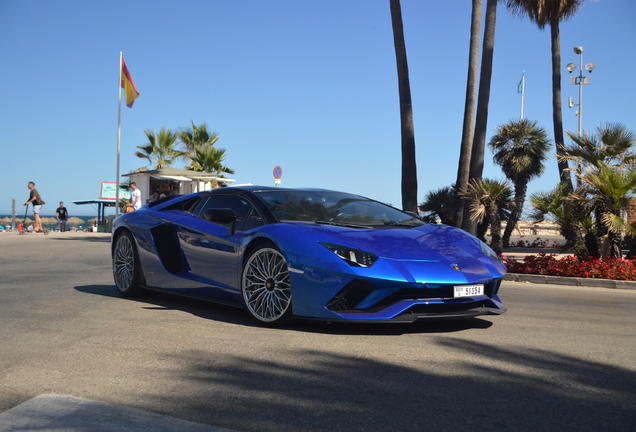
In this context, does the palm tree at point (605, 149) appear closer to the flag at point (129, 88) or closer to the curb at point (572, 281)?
the curb at point (572, 281)

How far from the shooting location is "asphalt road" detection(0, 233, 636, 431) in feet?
8.91

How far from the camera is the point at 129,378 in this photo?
10.9ft

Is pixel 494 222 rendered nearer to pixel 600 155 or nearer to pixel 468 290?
pixel 600 155

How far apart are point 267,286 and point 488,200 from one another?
449 inches

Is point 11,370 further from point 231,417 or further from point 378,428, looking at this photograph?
point 378,428

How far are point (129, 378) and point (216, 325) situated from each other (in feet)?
5.47

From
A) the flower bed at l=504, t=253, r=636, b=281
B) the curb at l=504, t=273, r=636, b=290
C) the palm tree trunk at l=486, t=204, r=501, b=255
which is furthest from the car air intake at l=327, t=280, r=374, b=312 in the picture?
the palm tree trunk at l=486, t=204, r=501, b=255

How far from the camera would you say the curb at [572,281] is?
8930 mm

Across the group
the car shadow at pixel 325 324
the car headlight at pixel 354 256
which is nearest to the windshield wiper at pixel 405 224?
the car shadow at pixel 325 324

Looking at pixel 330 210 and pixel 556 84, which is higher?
pixel 556 84

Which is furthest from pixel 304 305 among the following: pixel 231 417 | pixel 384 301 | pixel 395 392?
Result: pixel 231 417

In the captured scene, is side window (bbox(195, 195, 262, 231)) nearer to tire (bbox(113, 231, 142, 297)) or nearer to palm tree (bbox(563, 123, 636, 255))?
tire (bbox(113, 231, 142, 297))

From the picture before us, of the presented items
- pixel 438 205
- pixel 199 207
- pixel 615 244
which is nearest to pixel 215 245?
pixel 199 207

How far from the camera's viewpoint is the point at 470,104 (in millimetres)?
14758
